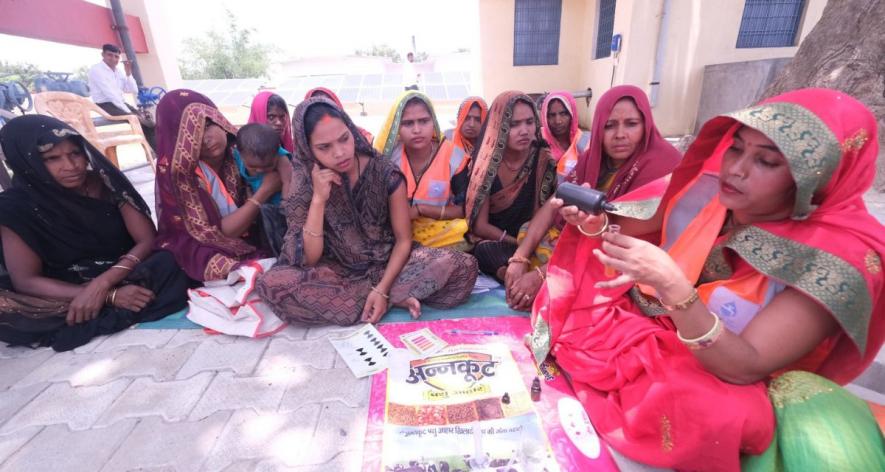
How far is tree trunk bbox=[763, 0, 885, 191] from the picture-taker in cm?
316

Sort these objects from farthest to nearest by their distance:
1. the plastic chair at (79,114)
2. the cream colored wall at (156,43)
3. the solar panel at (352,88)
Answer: the solar panel at (352,88) < the cream colored wall at (156,43) < the plastic chair at (79,114)

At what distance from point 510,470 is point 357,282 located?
4.46 ft

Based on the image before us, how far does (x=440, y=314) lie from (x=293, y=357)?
806 mm

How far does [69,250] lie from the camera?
2.31 meters

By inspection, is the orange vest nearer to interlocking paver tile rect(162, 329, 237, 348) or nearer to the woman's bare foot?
the woman's bare foot

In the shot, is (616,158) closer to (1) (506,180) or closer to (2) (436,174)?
(1) (506,180)

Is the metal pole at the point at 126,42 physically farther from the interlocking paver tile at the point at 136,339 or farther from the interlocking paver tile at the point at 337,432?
the interlocking paver tile at the point at 337,432

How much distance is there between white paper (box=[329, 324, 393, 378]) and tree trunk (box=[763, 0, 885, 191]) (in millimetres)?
4115

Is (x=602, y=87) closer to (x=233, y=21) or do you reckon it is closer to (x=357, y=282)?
(x=357, y=282)

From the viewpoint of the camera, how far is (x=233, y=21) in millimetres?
33250

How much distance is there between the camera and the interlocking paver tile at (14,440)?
5.08 ft

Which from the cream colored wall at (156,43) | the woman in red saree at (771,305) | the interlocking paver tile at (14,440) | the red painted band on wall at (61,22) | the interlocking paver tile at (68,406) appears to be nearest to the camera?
the woman in red saree at (771,305)

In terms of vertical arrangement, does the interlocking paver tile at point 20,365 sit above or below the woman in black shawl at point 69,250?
below

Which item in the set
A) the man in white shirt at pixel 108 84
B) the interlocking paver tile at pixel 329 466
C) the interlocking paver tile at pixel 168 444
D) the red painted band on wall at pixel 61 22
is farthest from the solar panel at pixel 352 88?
the interlocking paver tile at pixel 329 466
